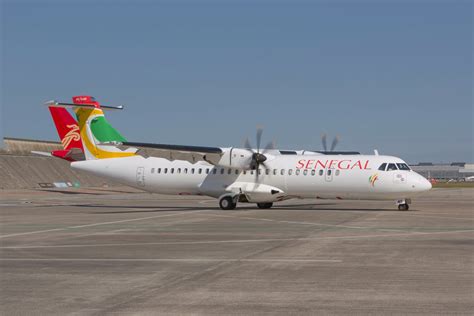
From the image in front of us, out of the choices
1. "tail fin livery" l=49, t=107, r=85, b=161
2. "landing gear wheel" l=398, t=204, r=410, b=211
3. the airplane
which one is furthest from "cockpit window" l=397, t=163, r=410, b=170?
"tail fin livery" l=49, t=107, r=85, b=161

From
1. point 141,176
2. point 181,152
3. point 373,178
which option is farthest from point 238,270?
point 141,176

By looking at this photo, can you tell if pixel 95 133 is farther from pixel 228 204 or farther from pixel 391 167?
pixel 391 167

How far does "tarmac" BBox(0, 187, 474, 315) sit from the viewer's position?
28.5 ft

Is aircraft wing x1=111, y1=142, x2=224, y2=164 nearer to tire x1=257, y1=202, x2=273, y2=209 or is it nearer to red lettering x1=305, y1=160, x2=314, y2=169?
tire x1=257, y1=202, x2=273, y2=209

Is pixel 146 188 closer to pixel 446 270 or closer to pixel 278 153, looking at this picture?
pixel 278 153

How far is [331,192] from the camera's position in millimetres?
33188

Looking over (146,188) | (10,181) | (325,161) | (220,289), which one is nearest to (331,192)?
(325,161)

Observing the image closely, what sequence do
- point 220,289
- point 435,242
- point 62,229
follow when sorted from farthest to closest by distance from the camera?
point 62,229 < point 435,242 < point 220,289

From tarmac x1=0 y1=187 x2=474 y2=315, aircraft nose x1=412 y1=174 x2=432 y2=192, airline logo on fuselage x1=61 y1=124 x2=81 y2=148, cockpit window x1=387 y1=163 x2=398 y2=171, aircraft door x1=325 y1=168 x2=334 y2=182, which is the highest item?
airline logo on fuselage x1=61 y1=124 x2=81 y2=148

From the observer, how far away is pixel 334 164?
33.2 m

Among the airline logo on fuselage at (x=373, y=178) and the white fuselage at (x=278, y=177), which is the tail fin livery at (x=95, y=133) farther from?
the airline logo on fuselage at (x=373, y=178)

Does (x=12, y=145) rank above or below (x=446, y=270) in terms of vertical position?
above

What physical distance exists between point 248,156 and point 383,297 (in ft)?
85.3

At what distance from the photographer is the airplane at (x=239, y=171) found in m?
32.3
